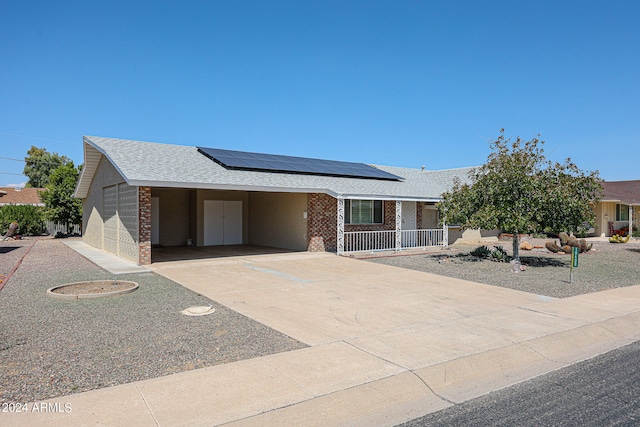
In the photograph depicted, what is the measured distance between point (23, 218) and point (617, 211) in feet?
132

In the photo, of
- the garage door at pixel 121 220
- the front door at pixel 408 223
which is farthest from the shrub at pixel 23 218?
the front door at pixel 408 223

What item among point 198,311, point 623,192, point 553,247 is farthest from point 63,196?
point 623,192

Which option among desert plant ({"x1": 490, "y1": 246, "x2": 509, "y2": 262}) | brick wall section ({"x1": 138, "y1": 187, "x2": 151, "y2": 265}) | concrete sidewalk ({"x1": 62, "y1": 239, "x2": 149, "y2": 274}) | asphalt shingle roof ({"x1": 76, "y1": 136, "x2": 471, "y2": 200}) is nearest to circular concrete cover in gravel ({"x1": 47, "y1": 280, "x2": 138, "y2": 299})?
concrete sidewalk ({"x1": 62, "y1": 239, "x2": 149, "y2": 274})

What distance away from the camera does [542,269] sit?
1418cm

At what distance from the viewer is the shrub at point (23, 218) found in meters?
27.2

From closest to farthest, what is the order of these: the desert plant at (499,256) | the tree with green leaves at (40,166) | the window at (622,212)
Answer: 1. the desert plant at (499,256)
2. the window at (622,212)
3. the tree with green leaves at (40,166)

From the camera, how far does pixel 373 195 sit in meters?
17.7

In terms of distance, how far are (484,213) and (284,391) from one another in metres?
11.8

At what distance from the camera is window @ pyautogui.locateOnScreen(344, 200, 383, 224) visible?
19.3 metres

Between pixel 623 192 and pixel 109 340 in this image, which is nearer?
pixel 109 340

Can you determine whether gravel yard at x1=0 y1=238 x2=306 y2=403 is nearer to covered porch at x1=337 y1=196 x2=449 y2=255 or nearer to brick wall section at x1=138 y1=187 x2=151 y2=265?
brick wall section at x1=138 y1=187 x2=151 y2=265

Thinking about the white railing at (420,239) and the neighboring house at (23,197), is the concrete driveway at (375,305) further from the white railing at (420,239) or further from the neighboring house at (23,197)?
the neighboring house at (23,197)

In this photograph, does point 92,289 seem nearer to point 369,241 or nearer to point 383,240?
point 369,241

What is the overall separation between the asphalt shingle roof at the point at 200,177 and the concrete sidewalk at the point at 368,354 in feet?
13.3
